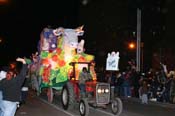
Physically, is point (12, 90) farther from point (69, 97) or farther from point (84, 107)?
point (69, 97)

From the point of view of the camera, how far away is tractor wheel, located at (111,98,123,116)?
53.5 ft

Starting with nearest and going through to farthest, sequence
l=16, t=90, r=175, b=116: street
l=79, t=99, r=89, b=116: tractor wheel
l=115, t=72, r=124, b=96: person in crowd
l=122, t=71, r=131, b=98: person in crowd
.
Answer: l=79, t=99, r=89, b=116: tractor wheel → l=16, t=90, r=175, b=116: street → l=122, t=71, r=131, b=98: person in crowd → l=115, t=72, r=124, b=96: person in crowd

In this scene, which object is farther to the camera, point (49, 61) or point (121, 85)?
point (121, 85)

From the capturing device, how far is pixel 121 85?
84.5 feet

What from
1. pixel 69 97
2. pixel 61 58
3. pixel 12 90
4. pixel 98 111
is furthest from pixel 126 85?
pixel 12 90

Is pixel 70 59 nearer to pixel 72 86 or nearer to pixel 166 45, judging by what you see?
pixel 72 86

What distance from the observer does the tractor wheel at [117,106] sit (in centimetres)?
1631

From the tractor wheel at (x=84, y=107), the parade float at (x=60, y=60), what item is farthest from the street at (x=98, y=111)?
the parade float at (x=60, y=60)

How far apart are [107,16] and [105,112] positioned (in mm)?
41936

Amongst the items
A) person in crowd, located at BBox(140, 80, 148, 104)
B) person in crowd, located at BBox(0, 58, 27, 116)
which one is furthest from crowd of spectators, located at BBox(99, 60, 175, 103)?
person in crowd, located at BBox(0, 58, 27, 116)

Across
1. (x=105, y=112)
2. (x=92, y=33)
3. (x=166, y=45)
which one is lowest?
(x=105, y=112)

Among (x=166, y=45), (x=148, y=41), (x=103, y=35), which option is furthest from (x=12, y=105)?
(x=103, y=35)

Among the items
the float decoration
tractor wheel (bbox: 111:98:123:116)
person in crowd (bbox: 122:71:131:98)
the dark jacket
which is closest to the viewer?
the dark jacket

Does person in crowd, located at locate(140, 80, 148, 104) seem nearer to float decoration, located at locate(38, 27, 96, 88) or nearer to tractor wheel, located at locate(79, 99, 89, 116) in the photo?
float decoration, located at locate(38, 27, 96, 88)
